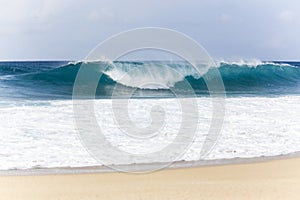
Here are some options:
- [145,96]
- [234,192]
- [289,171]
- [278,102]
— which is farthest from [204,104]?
[234,192]

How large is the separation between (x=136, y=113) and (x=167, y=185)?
21.0 feet

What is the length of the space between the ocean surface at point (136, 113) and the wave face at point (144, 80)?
0.13 feet

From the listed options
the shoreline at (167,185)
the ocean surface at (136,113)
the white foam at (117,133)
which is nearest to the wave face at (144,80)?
the ocean surface at (136,113)

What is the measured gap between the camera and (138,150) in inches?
353

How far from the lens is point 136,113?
42.4ft

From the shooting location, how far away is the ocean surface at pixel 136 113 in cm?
877

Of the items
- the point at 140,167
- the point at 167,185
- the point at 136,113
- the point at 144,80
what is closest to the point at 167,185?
the point at 167,185

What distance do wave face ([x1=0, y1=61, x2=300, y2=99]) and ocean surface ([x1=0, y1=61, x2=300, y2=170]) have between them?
0.13 ft

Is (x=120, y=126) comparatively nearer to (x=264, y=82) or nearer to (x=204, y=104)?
(x=204, y=104)

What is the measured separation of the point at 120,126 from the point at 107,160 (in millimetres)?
2827

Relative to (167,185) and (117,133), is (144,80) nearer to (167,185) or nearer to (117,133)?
(117,133)

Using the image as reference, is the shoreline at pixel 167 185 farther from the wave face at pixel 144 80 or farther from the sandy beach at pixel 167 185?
the wave face at pixel 144 80

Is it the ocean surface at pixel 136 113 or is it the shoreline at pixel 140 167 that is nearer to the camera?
the shoreline at pixel 140 167

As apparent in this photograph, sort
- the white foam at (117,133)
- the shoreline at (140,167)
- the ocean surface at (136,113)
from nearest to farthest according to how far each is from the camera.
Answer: the shoreline at (140,167), the white foam at (117,133), the ocean surface at (136,113)
